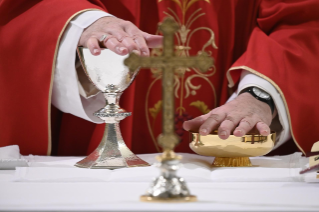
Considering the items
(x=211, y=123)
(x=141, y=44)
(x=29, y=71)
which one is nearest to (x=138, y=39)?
(x=141, y=44)

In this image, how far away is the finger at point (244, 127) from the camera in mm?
1009

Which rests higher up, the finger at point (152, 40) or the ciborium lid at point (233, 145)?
the finger at point (152, 40)

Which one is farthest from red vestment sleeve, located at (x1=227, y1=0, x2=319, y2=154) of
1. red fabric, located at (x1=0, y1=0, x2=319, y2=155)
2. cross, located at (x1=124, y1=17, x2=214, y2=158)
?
cross, located at (x1=124, y1=17, x2=214, y2=158)

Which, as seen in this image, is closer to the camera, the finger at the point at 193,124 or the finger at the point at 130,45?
the finger at the point at 130,45

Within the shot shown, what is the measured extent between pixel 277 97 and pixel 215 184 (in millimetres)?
564

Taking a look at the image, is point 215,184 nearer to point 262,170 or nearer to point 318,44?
point 262,170

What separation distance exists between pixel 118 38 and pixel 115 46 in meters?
0.07

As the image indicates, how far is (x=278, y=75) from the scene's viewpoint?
139 cm

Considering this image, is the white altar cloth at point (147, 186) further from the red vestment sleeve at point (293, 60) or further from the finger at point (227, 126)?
the red vestment sleeve at point (293, 60)

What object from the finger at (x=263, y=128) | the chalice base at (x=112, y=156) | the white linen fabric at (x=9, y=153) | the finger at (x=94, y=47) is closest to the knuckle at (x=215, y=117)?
the finger at (x=263, y=128)

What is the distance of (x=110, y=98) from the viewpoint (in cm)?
105

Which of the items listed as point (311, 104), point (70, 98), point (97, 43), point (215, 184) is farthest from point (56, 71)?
point (311, 104)

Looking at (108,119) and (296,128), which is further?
(296,128)

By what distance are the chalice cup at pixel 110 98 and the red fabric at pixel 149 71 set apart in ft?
1.19
